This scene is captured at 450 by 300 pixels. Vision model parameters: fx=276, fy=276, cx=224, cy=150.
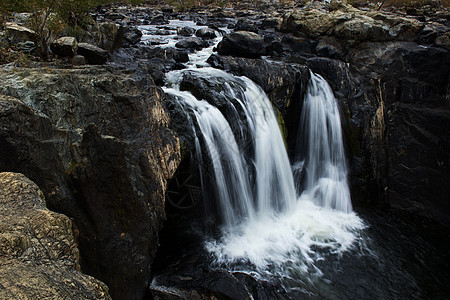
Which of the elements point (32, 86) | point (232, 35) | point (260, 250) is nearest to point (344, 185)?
point (260, 250)

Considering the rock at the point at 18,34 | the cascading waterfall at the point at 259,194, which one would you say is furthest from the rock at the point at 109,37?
the cascading waterfall at the point at 259,194

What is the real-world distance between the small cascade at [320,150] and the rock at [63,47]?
876 cm

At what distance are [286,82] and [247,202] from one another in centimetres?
523

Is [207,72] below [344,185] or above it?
above

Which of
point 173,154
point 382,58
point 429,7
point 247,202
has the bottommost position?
point 247,202

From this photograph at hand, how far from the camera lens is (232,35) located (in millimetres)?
14422

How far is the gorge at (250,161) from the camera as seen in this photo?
201 inches

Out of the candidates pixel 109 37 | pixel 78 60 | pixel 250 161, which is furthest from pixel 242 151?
pixel 109 37

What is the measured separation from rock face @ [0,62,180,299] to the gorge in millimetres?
24

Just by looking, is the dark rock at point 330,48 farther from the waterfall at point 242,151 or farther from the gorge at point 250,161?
the waterfall at point 242,151

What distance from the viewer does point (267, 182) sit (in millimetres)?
9391

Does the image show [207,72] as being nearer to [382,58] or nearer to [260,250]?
[260,250]

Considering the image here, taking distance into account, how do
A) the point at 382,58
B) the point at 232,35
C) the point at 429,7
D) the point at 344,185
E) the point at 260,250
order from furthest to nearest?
the point at 429,7
the point at 232,35
the point at 382,58
the point at 344,185
the point at 260,250

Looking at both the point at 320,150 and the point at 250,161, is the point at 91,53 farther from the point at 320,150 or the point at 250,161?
the point at 320,150
